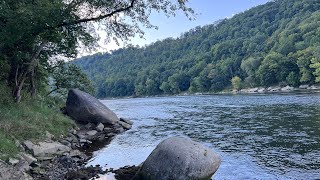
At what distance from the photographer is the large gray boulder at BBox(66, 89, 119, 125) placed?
29.8 metres

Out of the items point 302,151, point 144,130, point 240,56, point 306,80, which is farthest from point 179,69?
point 302,151

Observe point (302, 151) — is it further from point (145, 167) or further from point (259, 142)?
point (145, 167)

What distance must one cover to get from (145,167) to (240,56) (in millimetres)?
151911

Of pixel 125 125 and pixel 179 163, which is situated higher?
pixel 179 163

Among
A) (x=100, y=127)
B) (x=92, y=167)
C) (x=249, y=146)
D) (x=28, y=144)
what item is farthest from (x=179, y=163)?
(x=100, y=127)

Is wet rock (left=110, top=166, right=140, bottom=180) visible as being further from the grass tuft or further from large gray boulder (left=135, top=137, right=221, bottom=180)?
the grass tuft

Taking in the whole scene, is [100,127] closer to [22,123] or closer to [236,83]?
[22,123]

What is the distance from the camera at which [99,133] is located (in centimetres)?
2662

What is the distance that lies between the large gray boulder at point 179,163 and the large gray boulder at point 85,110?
Result: 17.0 metres

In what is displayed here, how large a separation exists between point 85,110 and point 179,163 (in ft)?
60.8

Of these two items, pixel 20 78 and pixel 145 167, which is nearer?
pixel 145 167

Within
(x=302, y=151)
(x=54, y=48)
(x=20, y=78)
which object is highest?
(x=54, y=48)

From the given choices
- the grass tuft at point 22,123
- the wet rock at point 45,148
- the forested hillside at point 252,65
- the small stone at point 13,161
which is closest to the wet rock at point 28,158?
the grass tuft at point 22,123

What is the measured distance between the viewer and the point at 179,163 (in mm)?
12789
